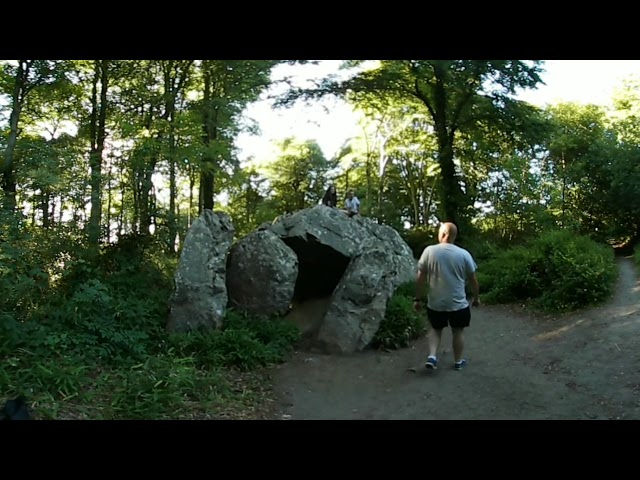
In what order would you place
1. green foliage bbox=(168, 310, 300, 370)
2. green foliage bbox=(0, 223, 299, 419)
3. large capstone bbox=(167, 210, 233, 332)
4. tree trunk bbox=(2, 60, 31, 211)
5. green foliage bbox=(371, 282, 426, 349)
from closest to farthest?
green foliage bbox=(0, 223, 299, 419) < green foliage bbox=(168, 310, 300, 370) < tree trunk bbox=(2, 60, 31, 211) < large capstone bbox=(167, 210, 233, 332) < green foliage bbox=(371, 282, 426, 349)

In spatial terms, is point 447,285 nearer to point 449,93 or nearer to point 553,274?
point 553,274

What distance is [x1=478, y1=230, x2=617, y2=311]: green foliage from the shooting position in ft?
22.4

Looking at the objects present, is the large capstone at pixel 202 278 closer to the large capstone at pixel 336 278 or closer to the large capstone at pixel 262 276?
the large capstone at pixel 262 276

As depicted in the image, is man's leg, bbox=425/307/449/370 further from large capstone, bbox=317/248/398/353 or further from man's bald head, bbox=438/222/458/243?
large capstone, bbox=317/248/398/353

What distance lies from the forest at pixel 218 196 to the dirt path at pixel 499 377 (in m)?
0.42

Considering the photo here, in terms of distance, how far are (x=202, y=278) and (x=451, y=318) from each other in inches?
122

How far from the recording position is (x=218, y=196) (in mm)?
13977

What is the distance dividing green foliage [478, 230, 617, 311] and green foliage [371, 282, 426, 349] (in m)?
1.95

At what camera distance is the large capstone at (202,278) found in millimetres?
5801

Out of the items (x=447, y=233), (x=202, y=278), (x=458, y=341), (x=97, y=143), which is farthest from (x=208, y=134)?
(x=458, y=341)

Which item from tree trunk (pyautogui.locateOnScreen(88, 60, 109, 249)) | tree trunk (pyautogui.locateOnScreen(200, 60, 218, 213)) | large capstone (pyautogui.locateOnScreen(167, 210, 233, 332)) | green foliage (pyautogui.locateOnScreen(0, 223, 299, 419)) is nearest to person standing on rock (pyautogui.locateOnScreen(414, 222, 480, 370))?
green foliage (pyautogui.locateOnScreen(0, 223, 299, 419))

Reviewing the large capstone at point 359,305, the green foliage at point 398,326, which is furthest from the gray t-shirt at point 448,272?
the large capstone at point 359,305
